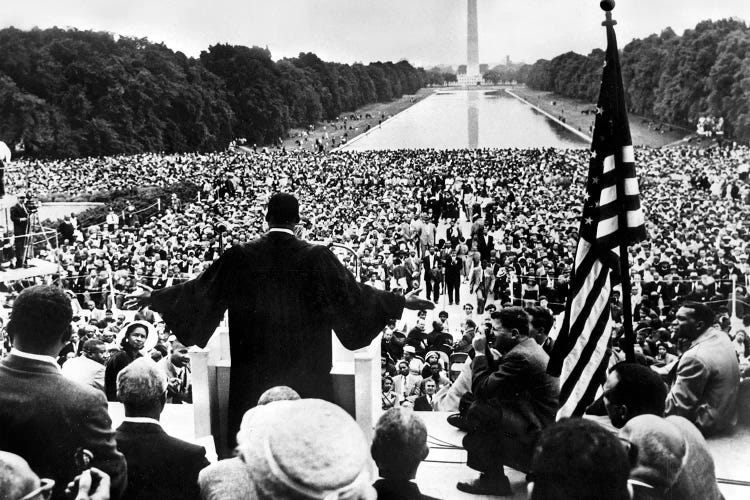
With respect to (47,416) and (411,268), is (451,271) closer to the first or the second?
(411,268)

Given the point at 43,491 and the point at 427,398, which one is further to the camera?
the point at 427,398

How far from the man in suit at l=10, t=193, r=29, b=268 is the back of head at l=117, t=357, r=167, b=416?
1005cm

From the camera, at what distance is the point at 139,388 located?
2.70 metres

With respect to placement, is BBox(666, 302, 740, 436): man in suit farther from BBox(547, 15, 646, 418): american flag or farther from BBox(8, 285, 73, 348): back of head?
BBox(8, 285, 73, 348): back of head

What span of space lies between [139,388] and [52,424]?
30cm

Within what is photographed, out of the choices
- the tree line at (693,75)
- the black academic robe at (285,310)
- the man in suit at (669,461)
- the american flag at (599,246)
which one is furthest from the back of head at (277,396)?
the tree line at (693,75)

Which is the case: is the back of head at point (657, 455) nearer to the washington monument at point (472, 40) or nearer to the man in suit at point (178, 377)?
the man in suit at point (178, 377)

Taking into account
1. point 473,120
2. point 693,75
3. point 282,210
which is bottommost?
point 282,210

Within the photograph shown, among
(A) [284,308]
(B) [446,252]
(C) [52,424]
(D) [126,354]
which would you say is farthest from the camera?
(B) [446,252]

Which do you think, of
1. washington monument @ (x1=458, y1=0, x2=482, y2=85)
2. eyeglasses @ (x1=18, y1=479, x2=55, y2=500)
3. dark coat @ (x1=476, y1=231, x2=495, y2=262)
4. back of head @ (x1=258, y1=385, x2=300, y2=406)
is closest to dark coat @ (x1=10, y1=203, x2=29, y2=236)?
dark coat @ (x1=476, y1=231, x2=495, y2=262)

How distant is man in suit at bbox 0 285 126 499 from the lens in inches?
103

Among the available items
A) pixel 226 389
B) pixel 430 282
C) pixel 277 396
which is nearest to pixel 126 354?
pixel 226 389

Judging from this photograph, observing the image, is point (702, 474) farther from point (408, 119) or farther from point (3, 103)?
point (408, 119)

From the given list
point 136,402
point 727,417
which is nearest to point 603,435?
point 136,402
